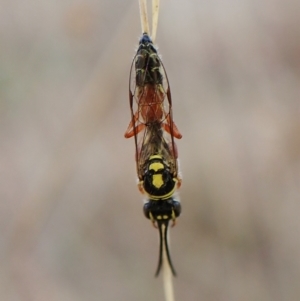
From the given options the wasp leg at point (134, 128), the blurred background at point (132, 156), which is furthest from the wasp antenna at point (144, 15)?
the blurred background at point (132, 156)

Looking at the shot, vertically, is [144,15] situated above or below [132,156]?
below

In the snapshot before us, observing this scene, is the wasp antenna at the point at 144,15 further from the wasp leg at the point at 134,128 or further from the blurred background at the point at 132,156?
the blurred background at the point at 132,156

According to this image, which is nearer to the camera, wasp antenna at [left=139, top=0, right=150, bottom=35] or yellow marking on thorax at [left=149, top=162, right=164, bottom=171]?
wasp antenna at [left=139, top=0, right=150, bottom=35]

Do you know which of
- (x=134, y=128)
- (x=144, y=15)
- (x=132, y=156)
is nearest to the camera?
(x=144, y=15)

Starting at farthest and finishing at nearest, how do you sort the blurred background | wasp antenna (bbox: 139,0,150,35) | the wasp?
the blurred background < the wasp < wasp antenna (bbox: 139,0,150,35)

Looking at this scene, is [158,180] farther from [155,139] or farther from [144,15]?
[144,15]

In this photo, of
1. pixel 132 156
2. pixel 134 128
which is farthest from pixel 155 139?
pixel 132 156

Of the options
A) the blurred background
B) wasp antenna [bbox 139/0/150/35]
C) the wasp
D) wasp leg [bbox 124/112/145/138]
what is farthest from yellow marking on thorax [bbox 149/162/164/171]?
the blurred background

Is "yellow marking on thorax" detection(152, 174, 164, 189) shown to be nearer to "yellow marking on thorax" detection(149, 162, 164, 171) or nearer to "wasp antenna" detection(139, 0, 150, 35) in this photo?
"yellow marking on thorax" detection(149, 162, 164, 171)
